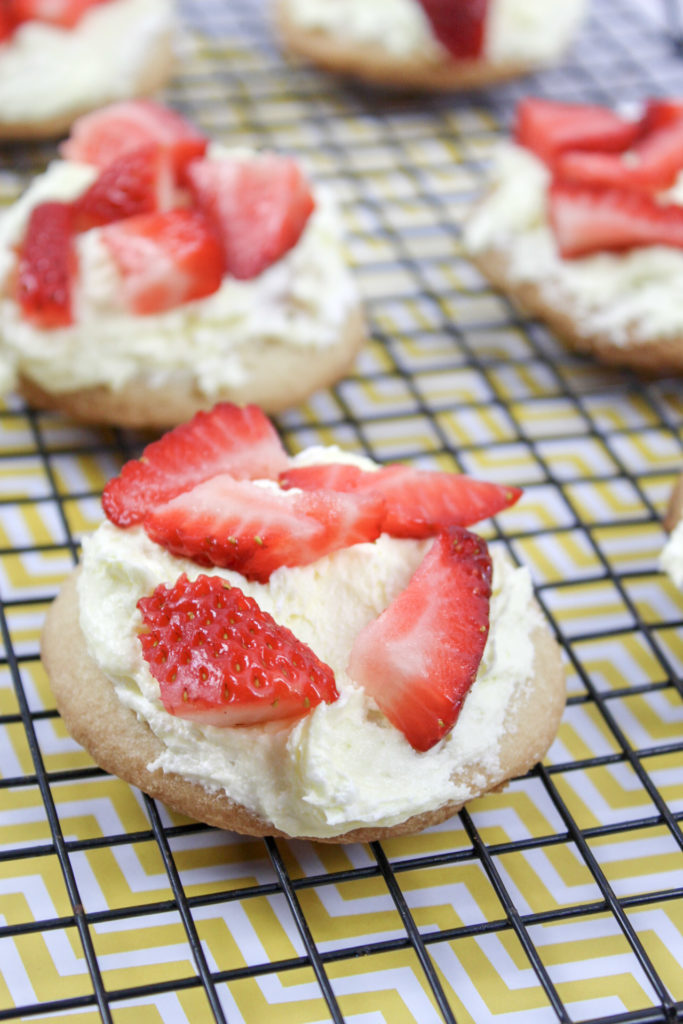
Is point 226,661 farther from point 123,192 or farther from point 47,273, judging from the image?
point 123,192

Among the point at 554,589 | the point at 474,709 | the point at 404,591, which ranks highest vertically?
the point at 404,591

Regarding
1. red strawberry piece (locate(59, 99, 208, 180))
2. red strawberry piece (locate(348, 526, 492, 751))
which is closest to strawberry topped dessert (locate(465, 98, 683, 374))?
red strawberry piece (locate(59, 99, 208, 180))

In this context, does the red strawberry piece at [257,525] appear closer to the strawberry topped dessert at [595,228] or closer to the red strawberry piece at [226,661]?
the red strawberry piece at [226,661]

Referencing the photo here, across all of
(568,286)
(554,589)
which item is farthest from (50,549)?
(568,286)

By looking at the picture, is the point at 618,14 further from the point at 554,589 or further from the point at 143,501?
the point at 143,501

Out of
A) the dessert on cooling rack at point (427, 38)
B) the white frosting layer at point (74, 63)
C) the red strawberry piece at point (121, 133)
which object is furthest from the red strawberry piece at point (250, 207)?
the dessert on cooling rack at point (427, 38)

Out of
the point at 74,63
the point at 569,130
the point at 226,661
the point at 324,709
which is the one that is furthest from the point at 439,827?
the point at 74,63
